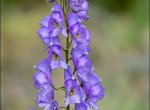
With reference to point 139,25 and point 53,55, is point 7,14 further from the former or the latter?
point 53,55

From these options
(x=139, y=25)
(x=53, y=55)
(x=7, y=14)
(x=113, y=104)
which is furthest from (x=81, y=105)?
(x=7, y=14)

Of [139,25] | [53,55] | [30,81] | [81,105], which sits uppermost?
[53,55]

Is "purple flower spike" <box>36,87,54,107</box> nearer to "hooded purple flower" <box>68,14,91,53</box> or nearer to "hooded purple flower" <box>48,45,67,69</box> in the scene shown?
"hooded purple flower" <box>48,45,67,69</box>

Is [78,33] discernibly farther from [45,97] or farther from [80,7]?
[45,97]

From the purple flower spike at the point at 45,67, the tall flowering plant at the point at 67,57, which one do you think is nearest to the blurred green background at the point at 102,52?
the tall flowering plant at the point at 67,57

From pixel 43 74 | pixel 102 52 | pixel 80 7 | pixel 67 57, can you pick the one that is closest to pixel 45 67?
Result: pixel 43 74
